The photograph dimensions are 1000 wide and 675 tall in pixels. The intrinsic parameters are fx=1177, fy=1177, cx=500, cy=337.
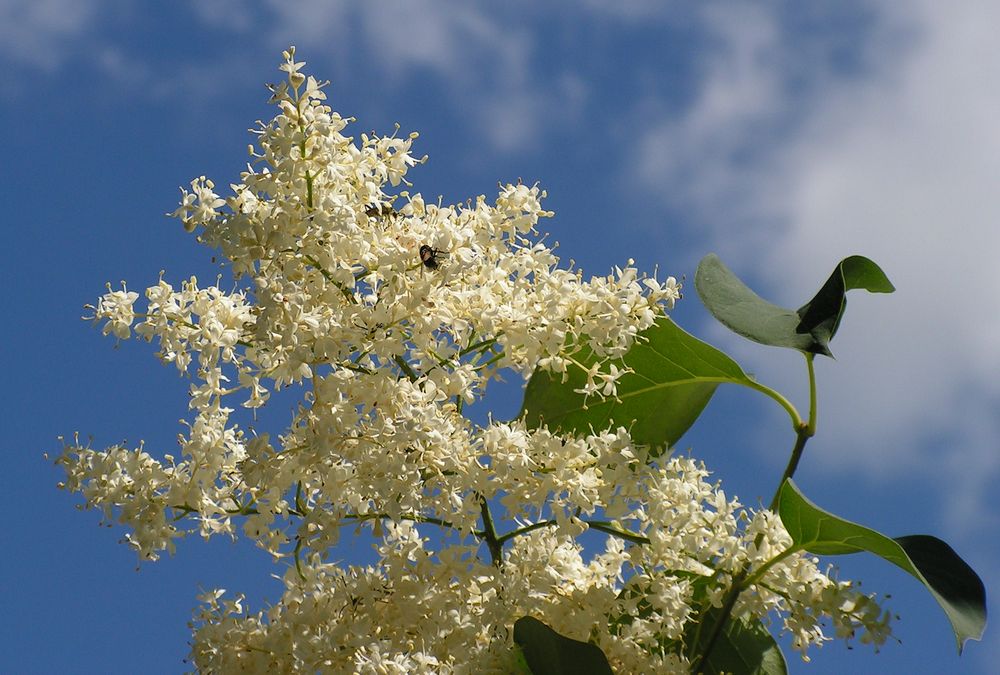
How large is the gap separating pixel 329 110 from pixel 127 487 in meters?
0.69

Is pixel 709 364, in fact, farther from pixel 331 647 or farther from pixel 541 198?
pixel 331 647

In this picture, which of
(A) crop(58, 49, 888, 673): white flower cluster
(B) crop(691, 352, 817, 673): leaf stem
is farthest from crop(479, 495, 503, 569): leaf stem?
(B) crop(691, 352, 817, 673): leaf stem

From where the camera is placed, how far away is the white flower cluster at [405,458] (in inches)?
65.9

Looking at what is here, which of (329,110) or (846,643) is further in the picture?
(846,643)

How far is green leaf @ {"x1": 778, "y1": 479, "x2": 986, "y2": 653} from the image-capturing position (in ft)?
5.29

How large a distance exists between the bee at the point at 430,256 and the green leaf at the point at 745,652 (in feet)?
2.62

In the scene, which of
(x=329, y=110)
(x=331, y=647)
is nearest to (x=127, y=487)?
(x=331, y=647)

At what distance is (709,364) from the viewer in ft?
6.69

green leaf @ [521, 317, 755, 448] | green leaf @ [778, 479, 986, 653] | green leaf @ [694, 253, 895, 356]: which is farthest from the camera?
green leaf @ [521, 317, 755, 448]

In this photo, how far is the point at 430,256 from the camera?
1715mm

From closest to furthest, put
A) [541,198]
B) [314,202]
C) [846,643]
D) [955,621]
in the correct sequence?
[955,621]
[314,202]
[846,643]
[541,198]

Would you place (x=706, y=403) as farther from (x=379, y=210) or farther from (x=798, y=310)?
(x=379, y=210)

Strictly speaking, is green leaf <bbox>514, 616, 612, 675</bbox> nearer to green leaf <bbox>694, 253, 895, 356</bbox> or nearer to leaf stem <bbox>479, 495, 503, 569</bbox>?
leaf stem <bbox>479, 495, 503, 569</bbox>

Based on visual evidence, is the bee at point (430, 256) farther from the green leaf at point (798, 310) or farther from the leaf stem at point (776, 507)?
the leaf stem at point (776, 507)
